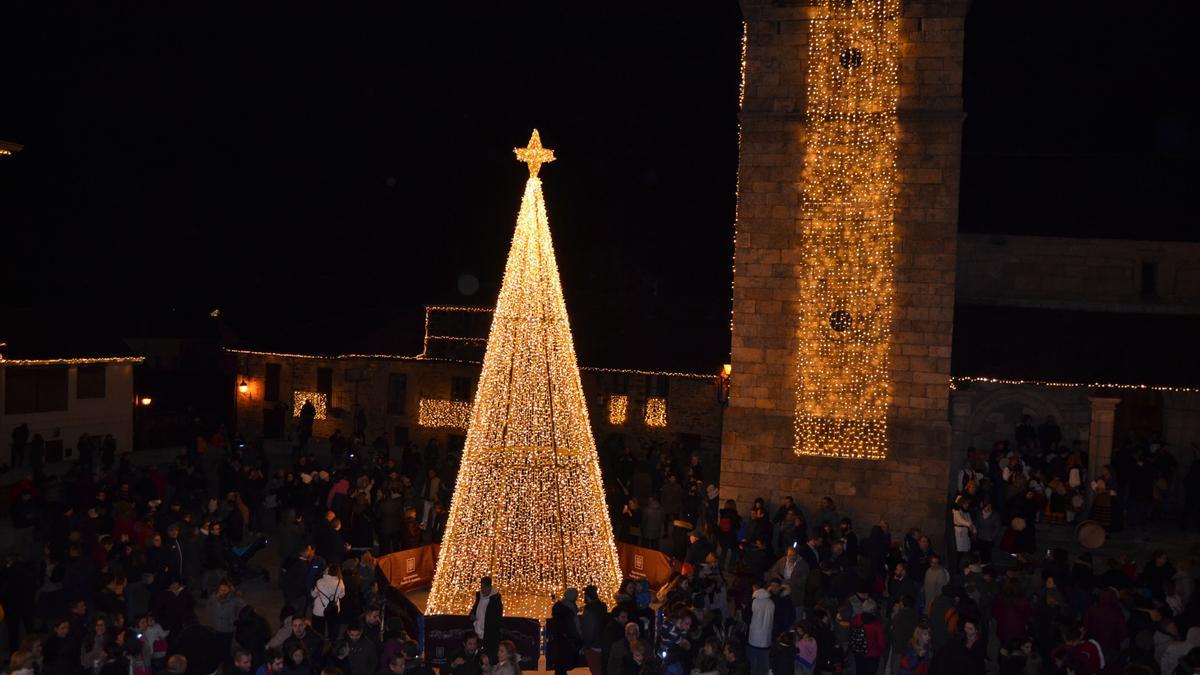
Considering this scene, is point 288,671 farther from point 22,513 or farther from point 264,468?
point 264,468

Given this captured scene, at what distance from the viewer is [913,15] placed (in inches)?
739

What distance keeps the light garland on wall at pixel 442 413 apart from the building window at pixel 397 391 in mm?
694

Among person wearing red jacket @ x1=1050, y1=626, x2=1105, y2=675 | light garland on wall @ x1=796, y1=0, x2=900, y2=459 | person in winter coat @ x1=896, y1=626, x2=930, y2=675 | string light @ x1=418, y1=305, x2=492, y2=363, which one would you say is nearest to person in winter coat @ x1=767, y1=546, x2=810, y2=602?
person in winter coat @ x1=896, y1=626, x2=930, y2=675

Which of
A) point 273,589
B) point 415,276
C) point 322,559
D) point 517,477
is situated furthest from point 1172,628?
point 415,276

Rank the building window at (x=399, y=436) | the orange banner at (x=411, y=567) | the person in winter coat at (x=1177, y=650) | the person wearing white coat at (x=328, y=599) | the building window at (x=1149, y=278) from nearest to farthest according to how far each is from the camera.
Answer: the person in winter coat at (x=1177, y=650) < the person wearing white coat at (x=328, y=599) < the orange banner at (x=411, y=567) < the building window at (x=1149, y=278) < the building window at (x=399, y=436)

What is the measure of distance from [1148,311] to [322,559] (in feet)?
62.5

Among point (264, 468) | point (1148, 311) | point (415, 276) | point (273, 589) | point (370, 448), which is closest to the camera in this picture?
point (273, 589)

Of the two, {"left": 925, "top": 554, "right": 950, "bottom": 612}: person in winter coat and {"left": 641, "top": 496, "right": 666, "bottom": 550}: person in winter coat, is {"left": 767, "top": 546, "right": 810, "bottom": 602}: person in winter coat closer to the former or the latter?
{"left": 925, "top": 554, "right": 950, "bottom": 612}: person in winter coat

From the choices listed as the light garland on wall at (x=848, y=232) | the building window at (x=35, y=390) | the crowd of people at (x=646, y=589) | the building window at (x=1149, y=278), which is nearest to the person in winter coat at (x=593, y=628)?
the crowd of people at (x=646, y=589)

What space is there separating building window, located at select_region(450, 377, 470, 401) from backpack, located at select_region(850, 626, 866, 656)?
20.3m

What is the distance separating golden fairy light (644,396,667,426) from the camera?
29906 millimetres

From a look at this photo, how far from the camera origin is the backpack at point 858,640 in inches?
471

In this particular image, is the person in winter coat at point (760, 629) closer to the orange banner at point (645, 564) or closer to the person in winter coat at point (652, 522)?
the orange banner at point (645, 564)

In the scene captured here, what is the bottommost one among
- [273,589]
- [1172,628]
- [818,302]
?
[273,589]
